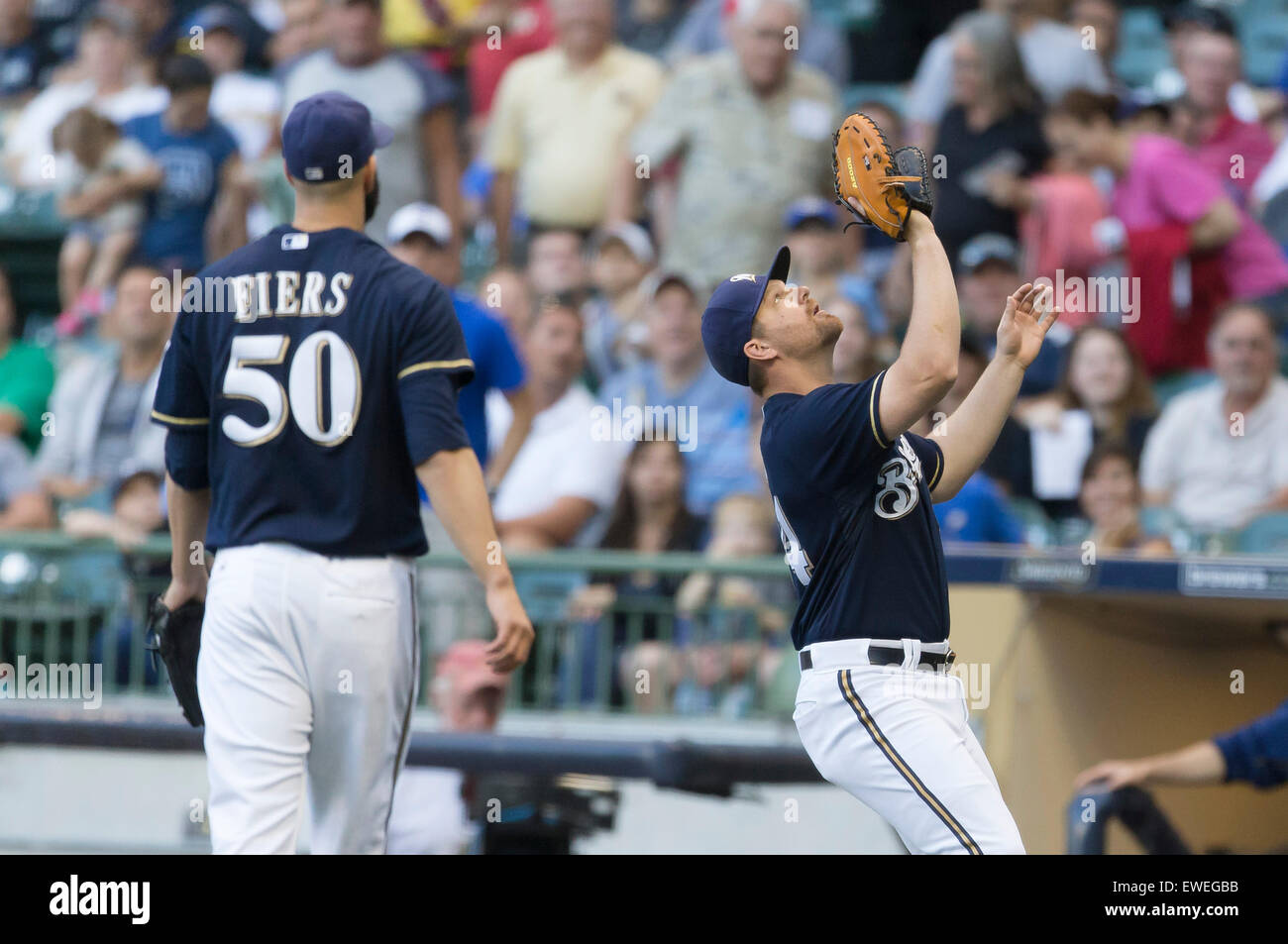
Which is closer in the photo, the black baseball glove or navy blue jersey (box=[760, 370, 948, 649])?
navy blue jersey (box=[760, 370, 948, 649])

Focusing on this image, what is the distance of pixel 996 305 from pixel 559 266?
6.91ft

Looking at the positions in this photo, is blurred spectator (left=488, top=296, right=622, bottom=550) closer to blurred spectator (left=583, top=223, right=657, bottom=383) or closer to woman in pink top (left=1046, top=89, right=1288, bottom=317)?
blurred spectator (left=583, top=223, right=657, bottom=383)

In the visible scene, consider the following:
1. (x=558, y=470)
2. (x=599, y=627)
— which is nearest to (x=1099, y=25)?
(x=558, y=470)

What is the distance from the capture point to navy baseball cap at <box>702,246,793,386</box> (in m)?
3.72

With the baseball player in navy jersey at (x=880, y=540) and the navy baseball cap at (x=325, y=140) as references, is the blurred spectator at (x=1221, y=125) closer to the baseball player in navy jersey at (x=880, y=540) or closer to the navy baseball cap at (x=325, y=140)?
the baseball player in navy jersey at (x=880, y=540)

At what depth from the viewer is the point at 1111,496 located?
6.55 metres

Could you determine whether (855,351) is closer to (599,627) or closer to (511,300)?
(599,627)

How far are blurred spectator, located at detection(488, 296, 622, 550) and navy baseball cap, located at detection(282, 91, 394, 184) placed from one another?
2986mm

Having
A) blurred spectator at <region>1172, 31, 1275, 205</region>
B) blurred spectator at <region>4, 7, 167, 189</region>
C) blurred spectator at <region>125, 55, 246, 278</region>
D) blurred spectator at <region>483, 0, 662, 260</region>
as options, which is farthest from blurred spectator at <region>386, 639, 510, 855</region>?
blurred spectator at <region>4, 7, 167, 189</region>

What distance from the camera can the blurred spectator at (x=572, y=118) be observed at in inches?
341

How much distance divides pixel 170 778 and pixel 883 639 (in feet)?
15.2

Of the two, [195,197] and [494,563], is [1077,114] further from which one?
[494,563]

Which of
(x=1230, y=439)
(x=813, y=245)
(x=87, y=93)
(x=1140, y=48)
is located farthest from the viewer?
(x=87, y=93)
